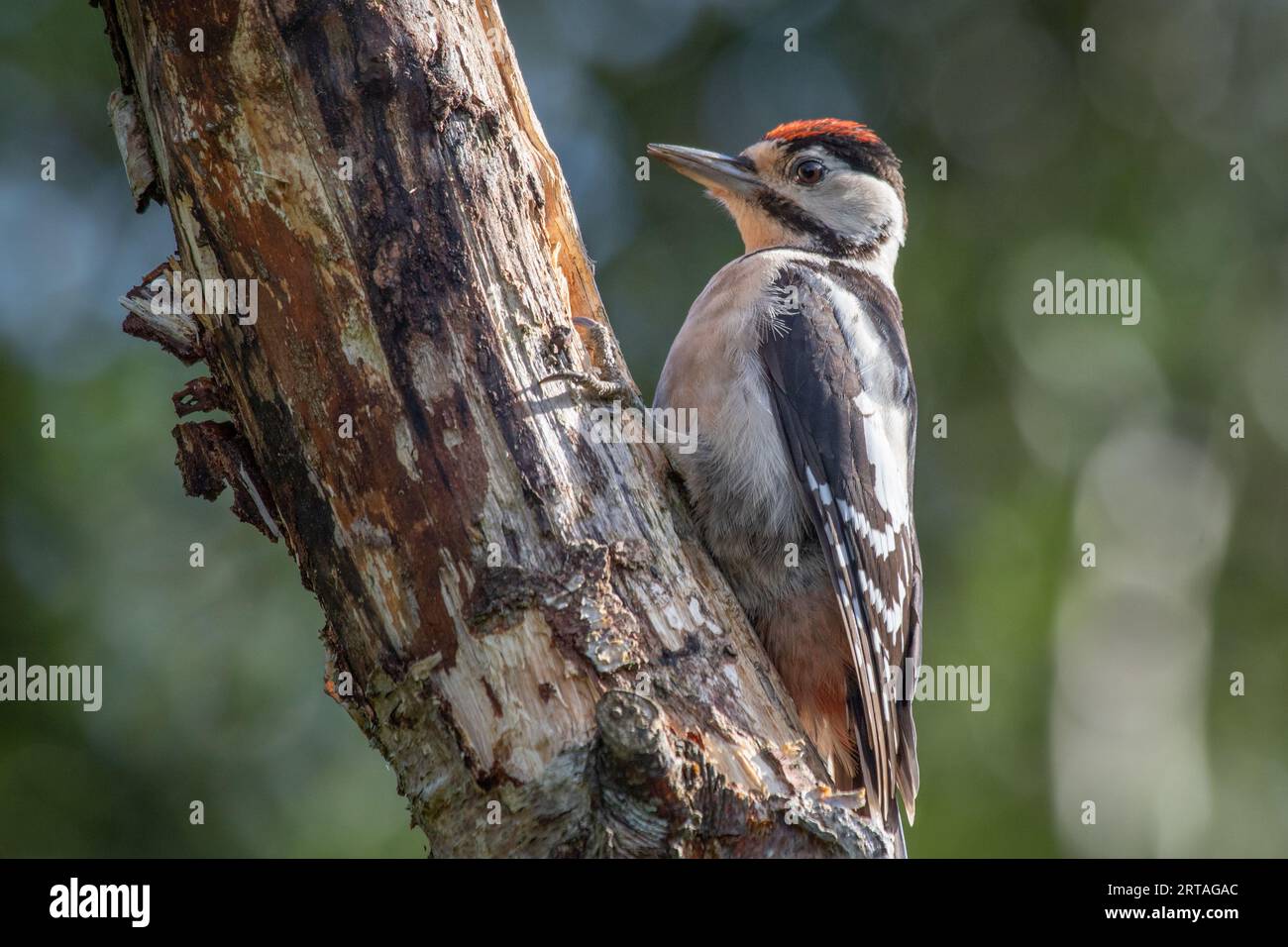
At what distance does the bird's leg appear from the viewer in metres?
2.79

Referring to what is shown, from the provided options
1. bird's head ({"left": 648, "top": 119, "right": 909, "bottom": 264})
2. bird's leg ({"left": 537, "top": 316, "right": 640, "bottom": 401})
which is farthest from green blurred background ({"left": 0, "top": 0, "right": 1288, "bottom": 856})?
bird's leg ({"left": 537, "top": 316, "right": 640, "bottom": 401})

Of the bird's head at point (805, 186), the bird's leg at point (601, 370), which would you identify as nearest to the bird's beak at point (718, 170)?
the bird's head at point (805, 186)

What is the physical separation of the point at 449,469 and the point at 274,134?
2.70ft

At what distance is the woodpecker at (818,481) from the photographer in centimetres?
347

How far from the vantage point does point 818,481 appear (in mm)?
3693

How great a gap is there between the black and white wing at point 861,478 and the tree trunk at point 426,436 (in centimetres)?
93

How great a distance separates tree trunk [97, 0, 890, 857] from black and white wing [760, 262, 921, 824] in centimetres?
93

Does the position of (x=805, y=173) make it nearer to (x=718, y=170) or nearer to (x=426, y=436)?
(x=718, y=170)

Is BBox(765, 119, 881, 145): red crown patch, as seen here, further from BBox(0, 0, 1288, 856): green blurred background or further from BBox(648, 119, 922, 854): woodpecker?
BBox(0, 0, 1288, 856): green blurred background

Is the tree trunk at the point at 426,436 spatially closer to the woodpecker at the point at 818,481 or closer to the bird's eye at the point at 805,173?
the woodpecker at the point at 818,481

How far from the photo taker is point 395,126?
8.56 ft

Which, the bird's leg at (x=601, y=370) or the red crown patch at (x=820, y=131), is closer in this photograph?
the bird's leg at (x=601, y=370)
